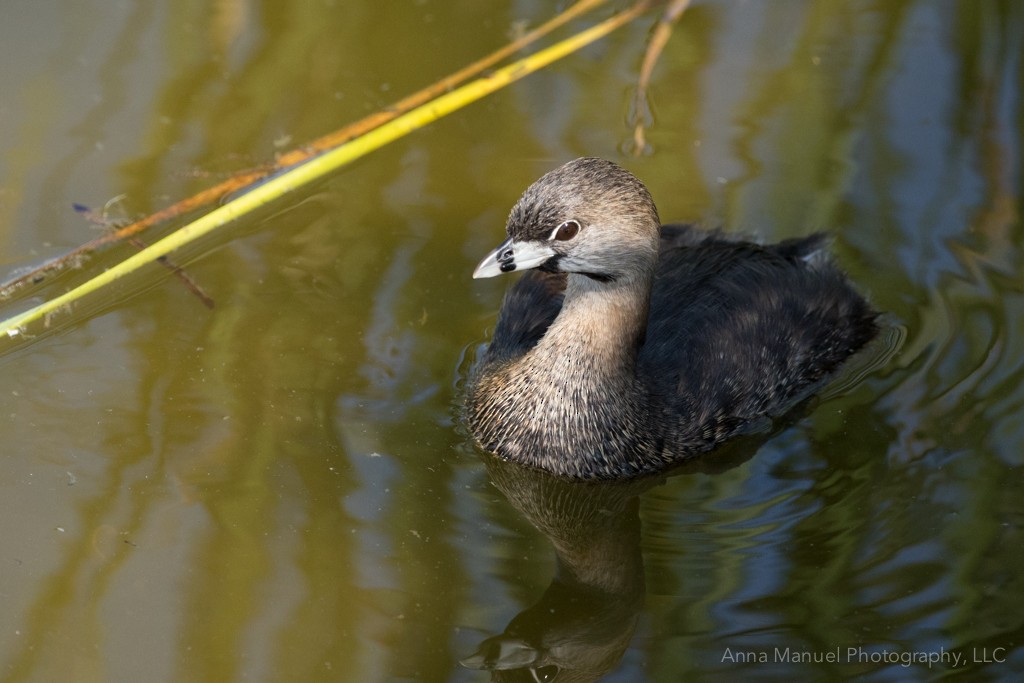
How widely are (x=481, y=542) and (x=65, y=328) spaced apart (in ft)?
6.35

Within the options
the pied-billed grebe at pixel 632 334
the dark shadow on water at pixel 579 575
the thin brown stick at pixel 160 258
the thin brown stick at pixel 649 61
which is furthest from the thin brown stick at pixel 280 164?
the dark shadow on water at pixel 579 575

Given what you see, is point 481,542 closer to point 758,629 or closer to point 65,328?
point 758,629

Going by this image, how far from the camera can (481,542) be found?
4492 millimetres

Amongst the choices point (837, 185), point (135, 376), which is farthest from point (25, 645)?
point (837, 185)

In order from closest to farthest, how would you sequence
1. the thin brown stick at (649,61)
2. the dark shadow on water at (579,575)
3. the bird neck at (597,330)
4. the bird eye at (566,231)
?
the dark shadow on water at (579,575)
the bird eye at (566,231)
the bird neck at (597,330)
the thin brown stick at (649,61)

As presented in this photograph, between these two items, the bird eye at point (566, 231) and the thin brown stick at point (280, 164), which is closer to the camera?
the bird eye at point (566, 231)

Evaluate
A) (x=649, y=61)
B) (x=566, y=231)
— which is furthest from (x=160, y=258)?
(x=649, y=61)

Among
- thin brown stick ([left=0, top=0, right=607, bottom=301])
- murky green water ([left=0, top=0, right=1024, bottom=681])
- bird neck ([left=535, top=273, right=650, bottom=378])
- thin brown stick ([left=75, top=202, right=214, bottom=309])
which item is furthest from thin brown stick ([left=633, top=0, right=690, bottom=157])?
thin brown stick ([left=75, top=202, right=214, bottom=309])

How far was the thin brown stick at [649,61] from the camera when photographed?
21.4 feet

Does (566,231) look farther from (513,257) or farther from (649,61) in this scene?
(649,61)

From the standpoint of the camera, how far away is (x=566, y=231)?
14.9 feet

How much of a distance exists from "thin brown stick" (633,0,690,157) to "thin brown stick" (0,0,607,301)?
1.73 ft

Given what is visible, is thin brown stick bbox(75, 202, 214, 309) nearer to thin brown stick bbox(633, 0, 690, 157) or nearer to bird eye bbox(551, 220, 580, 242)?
bird eye bbox(551, 220, 580, 242)

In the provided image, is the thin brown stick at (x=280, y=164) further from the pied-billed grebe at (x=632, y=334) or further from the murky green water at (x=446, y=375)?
the pied-billed grebe at (x=632, y=334)
